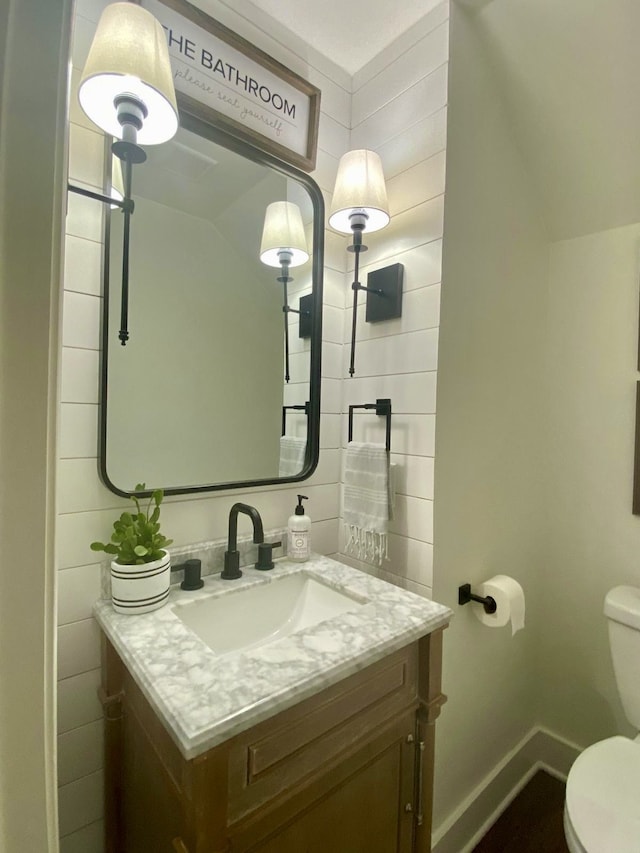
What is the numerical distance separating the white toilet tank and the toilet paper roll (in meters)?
0.33

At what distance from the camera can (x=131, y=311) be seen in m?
1.02

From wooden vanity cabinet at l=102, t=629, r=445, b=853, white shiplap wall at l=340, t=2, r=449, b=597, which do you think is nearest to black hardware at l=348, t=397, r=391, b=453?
white shiplap wall at l=340, t=2, r=449, b=597

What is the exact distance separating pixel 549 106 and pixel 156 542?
5.59 feet

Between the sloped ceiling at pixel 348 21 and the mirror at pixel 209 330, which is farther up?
the sloped ceiling at pixel 348 21

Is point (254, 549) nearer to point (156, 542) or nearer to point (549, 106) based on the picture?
point (156, 542)

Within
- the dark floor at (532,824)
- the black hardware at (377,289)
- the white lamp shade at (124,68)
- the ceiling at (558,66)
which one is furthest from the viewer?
the dark floor at (532,824)

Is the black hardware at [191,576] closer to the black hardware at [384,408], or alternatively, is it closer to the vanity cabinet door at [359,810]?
the vanity cabinet door at [359,810]

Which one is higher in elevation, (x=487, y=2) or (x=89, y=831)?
(x=487, y=2)

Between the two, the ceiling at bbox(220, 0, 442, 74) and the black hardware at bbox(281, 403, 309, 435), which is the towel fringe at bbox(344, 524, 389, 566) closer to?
the black hardware at bbox(281, 403, 309, 435)

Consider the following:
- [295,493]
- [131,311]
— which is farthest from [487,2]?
[295,493]

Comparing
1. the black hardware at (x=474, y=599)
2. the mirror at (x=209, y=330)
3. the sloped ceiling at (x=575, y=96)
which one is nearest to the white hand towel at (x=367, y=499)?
the mirror at (x=209, y=330)

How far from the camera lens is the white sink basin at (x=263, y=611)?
1.00m

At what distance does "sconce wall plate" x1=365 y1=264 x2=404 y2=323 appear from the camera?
1261 mm

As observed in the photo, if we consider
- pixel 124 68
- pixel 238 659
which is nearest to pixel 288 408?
pixel 238 659
